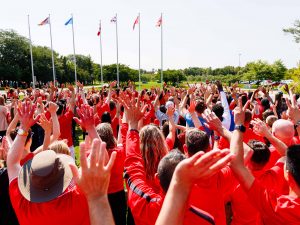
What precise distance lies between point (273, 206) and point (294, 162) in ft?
1.32

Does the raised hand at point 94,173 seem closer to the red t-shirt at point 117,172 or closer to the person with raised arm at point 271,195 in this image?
the person with raised arm at point 271,195

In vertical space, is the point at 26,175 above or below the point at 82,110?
below

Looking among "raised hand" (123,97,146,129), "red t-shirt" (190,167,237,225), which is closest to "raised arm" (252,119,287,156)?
"red t-shirt" (190,167,237,225)

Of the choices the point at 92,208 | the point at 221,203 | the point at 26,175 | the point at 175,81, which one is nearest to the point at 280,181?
the point at 221,203

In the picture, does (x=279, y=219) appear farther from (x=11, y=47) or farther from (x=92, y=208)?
(x=11, y=47)

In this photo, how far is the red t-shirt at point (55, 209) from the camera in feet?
8.15

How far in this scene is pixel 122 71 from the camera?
95.2 meters

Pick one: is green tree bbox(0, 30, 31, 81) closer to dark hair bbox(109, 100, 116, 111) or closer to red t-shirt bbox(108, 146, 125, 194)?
dark hair bbox(109, 100, 116, 111)

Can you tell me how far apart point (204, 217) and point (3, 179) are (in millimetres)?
2545

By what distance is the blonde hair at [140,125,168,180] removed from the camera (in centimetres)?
306

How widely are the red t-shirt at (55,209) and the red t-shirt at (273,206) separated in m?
1.44

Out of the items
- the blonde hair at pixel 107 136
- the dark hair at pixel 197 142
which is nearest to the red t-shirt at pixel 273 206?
the dark hair at pixel 197 142

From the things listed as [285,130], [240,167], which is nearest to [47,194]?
[240,167]

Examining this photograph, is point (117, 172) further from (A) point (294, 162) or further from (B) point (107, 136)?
(A) point (294, 162)
